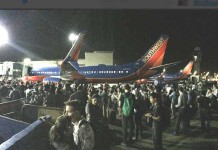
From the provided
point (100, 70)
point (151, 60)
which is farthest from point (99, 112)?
point (151, 60)

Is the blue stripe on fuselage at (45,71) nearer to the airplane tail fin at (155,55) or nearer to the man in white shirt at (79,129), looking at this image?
the airplane tail fin at (155,55)

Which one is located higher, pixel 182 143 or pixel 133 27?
pixel 133 27

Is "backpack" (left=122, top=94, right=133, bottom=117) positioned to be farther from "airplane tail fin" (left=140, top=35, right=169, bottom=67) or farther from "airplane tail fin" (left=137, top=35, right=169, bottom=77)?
"airplane tail fin" (left=137, top=35, right=169, bottom=77)

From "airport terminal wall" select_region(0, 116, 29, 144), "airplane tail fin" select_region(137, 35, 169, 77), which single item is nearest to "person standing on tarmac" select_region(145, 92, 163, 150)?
Result: "airport terminal wall" select_region(0, 116, 29, 144)

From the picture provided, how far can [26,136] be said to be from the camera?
4.00m

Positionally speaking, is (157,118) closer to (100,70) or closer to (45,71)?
(100,70)

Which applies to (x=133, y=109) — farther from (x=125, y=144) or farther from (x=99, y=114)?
(x=99, y=114)

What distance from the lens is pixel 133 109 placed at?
290 inches

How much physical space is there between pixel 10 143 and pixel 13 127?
2230 millimetres

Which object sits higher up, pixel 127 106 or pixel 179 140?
pixel 127 106

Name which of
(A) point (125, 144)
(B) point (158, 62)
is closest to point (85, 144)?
(A) point (125, 144)

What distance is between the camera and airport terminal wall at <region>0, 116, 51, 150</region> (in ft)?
11.8

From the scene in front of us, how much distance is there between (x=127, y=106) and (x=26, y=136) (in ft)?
11.8

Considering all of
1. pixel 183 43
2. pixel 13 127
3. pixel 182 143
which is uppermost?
pixel 183 43
